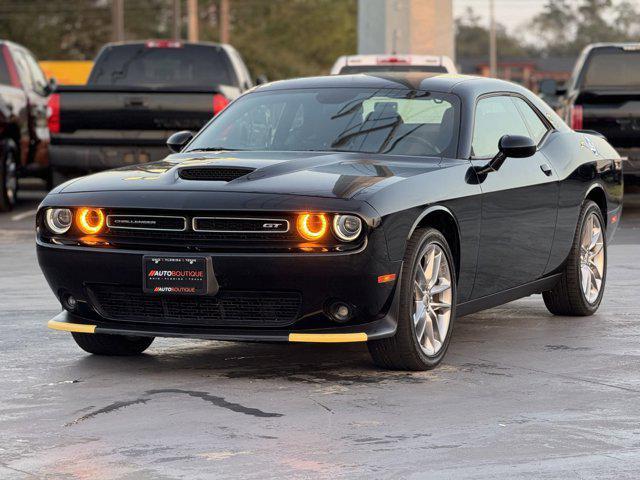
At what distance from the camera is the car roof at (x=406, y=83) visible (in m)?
9.03

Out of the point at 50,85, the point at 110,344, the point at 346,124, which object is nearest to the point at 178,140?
the point at 346,124

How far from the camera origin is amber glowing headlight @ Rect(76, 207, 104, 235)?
778 centimetres

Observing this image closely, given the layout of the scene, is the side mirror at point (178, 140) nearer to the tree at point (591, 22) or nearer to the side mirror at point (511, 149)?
the side mirror at point (511, 149)

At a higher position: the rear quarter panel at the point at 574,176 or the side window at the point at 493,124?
the side window at the point at 493,124

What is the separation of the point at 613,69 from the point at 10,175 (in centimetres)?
765

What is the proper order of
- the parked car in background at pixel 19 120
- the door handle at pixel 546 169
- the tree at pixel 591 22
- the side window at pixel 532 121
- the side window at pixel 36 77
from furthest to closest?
the tree at pixel 591 22, the side window at pixel 36 77, the parked car in background at pixel 19 120, the side window at pixel 532 121, the door handle at pixel 546 169

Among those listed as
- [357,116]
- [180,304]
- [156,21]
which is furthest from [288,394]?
[156,21]

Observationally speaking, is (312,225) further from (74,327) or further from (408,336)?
(74,327)

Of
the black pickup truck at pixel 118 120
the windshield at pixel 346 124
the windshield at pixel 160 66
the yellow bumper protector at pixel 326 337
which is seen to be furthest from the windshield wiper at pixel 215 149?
the windshield at pixel 160 66

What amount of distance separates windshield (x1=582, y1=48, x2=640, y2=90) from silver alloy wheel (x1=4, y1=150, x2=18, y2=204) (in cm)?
721

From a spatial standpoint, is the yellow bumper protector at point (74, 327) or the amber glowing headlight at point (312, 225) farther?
the yellow bumper protector at point (74, 327)

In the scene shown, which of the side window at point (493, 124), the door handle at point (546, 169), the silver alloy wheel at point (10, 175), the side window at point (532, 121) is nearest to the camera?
the side window at point (493, 124)

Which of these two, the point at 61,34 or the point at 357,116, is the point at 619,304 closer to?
the point at 357,116

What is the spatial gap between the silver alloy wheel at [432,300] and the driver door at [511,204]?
0.46 meters
